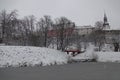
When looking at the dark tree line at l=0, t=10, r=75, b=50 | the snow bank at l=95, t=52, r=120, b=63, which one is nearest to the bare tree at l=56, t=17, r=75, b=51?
the dark tree line at l=0, t=10, r=75, b=50

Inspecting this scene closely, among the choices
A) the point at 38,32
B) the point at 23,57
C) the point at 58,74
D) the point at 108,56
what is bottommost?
the point at 108,56

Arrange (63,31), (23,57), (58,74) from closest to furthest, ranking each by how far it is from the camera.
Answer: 1. (58,74)
2. (23,57)
3. (63,31)

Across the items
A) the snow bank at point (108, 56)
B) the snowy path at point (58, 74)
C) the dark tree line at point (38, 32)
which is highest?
the dark tree line at point (38, 32)

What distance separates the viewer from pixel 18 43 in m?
59.0

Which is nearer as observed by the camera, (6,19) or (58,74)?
(58,74)

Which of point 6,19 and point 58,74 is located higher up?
point 6,19

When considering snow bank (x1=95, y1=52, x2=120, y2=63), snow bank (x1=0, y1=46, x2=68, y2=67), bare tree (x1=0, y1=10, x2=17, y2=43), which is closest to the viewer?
snow bank (x1=0, y1=46, x2=68, y2=67)

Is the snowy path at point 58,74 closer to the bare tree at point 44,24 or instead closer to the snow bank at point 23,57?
the snow bank at point 23,57

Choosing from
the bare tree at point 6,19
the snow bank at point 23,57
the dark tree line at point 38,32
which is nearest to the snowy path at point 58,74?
the snow bank at point 23,57

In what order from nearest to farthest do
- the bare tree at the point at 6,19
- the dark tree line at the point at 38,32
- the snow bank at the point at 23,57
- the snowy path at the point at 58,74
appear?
the snowy path at the point at 58,74
the snow bank at the point at 23,57
the bare tree at the point at 6,19
the dark tree line at the point at 38,32

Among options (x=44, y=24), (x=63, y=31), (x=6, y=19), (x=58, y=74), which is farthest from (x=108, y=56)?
(x=58, y=74)

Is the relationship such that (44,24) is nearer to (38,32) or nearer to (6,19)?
(38,32)

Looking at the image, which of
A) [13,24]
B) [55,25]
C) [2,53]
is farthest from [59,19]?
[2,53]

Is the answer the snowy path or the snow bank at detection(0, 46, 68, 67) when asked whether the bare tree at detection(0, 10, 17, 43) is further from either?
the snowy path
